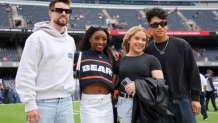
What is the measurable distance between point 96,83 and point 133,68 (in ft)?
1.77

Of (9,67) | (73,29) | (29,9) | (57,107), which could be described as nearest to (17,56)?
(9,67)

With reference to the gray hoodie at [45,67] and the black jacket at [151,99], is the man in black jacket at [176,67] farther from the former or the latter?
the gray hoodie at [45,67]

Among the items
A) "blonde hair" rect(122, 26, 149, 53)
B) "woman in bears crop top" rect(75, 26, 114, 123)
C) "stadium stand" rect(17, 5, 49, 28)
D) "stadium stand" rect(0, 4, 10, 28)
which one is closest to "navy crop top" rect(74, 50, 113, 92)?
"woman in bears crop top" rect(75, 26, 114, 123)

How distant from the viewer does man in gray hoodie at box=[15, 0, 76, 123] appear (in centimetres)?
432

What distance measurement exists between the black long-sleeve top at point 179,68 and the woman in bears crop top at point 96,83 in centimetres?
57

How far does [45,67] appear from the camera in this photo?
4.50 meters

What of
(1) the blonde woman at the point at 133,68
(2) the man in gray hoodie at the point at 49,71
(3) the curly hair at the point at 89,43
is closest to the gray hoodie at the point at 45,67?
(2) the man in gray hoodie at the point at 49,71

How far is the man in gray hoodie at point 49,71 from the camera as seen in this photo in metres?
4.32

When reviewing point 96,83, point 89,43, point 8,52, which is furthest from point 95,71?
point 8,52

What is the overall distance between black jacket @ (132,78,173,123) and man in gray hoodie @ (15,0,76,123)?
0.85m

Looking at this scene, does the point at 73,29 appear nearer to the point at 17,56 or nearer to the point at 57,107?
the point at 17,56

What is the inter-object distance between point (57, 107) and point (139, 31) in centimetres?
129

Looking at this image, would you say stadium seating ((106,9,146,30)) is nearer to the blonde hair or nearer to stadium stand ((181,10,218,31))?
stadium stand ((181,10,218,31))

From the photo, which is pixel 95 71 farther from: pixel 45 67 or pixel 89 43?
pixel 45 67
